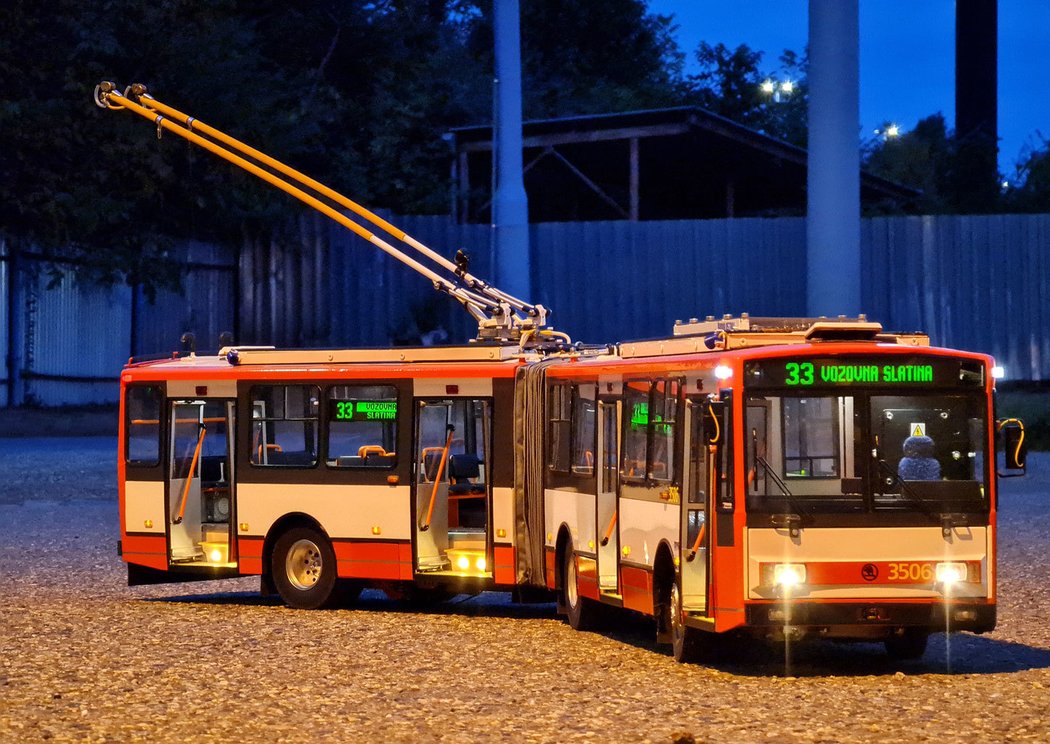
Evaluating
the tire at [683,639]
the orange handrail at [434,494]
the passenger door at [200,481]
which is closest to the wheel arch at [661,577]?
the tire at [683,639]

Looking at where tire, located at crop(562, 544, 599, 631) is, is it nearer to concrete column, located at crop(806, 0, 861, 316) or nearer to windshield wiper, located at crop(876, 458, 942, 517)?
windshield wiper, located at crop(876, 458, 942, 517)

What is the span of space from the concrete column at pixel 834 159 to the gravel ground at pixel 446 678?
9.76 meters

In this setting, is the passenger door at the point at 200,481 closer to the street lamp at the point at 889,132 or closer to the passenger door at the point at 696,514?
the passenger door at the point at 696,514

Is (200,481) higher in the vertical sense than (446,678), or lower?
higher

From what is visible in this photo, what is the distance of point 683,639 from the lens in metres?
13.9

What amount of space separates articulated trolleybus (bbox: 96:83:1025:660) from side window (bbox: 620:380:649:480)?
28 millimetres

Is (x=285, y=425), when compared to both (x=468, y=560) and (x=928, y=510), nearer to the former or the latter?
(x=468, y=560)

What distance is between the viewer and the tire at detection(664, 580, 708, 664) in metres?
13.9

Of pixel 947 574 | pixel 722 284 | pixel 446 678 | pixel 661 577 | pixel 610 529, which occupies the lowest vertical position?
pixel 446 678

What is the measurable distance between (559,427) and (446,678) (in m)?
4.49

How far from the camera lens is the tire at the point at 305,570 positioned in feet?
60.0

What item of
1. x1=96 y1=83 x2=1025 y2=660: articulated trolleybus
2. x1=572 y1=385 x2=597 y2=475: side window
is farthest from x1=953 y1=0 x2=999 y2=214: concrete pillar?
x1=572 y1=385 x2=597 y2=475: side window

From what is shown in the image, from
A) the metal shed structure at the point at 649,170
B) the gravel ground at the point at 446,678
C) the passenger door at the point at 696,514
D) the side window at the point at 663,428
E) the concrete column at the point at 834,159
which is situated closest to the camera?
the gravel ground at the point at 446,678

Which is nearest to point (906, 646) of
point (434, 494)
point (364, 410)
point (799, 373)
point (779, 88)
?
point (799, 373)
